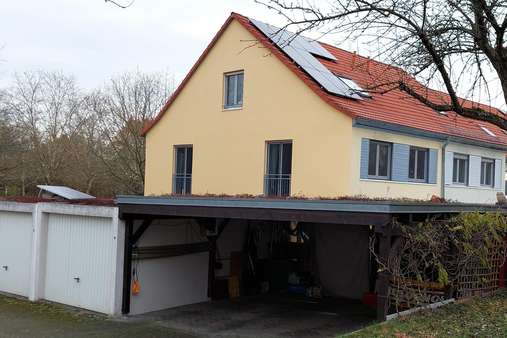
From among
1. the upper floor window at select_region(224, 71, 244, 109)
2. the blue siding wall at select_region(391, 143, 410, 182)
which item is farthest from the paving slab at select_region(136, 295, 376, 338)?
the upper floor window at select_region(224, 71, 244, 109)

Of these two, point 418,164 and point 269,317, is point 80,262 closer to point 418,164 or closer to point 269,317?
point 269,317

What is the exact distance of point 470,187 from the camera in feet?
70.0

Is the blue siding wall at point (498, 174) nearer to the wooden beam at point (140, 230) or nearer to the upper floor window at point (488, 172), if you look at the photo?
the upper floor window at point (488, 172)

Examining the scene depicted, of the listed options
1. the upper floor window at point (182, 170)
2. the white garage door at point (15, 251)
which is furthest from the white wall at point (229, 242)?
the white garage door at point (15, 251)

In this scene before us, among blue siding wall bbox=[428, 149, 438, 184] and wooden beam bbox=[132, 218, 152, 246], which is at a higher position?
blue siding wall bbox=[428, 149, 438, 184]

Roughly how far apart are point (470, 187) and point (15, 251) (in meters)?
15.6

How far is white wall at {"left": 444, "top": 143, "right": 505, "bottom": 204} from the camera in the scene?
1978 cm

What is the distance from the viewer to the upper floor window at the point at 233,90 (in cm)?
1852

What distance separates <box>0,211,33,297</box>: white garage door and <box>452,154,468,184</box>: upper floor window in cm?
1410

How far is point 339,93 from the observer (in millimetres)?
16312

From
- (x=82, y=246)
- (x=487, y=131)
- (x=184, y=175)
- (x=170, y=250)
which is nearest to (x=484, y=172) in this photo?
(x=487, y=131)

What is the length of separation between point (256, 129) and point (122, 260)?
683 cm

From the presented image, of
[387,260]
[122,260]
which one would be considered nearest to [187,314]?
[122,260]

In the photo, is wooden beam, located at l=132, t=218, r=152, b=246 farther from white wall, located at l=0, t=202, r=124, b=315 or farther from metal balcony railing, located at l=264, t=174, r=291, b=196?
metal balcony railing, located at l=264, t=174, r=291, b=196
